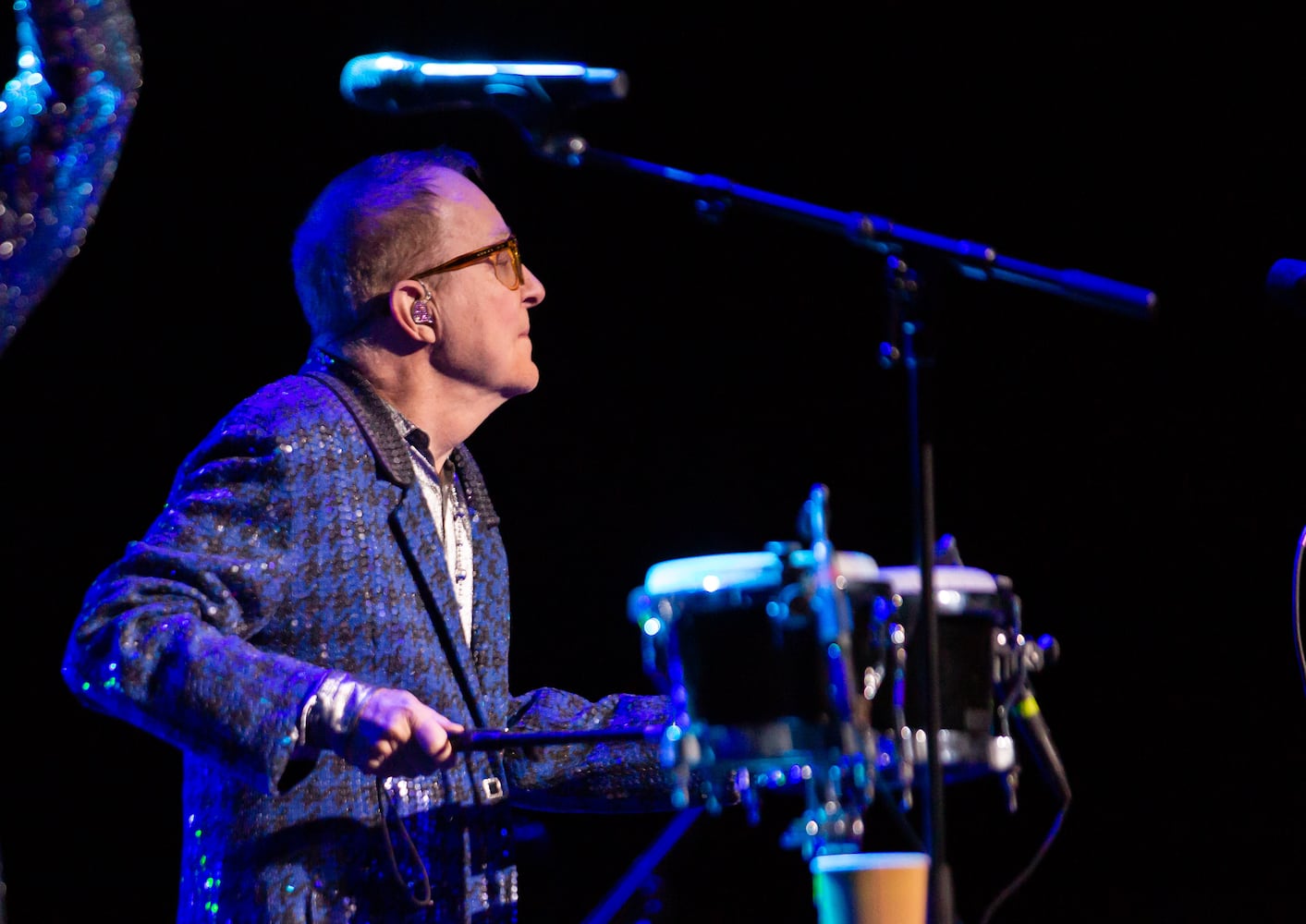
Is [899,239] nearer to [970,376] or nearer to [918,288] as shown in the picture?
[918,288]

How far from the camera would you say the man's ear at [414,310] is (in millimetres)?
2871

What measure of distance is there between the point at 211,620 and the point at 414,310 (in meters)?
0.84

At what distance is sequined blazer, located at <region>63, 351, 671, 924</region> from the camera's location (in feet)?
7.11

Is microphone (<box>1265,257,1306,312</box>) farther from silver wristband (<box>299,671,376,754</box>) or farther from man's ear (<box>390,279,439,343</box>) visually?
silver wristband (<box>299,671,376,754</box>)

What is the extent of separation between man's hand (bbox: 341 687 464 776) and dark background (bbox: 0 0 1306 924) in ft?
6.17

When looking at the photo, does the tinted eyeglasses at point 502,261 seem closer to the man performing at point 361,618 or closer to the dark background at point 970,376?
the man performing at point 361,618

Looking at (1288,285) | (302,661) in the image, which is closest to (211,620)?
(302,661)

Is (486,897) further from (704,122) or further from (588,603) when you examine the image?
(704,122)

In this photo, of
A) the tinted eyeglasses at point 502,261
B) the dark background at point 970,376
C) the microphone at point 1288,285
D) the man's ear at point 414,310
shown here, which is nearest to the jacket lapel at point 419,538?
the man's ear at point 414,310

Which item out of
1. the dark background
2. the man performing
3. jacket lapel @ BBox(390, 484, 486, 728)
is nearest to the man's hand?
the man performing

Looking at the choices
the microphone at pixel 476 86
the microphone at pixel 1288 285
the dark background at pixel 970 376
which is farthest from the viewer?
the dark background at pixel 970 376

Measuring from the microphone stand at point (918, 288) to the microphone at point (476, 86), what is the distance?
0.16 feet

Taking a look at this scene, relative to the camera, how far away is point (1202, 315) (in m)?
4.19

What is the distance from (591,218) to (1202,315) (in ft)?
5.80
